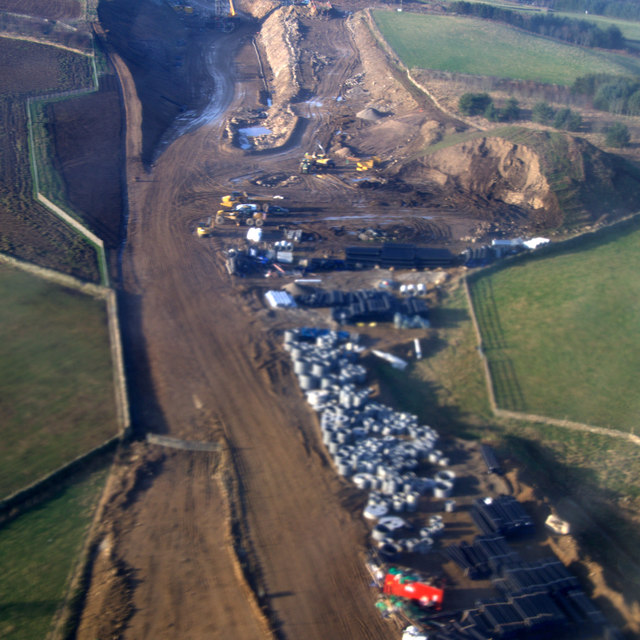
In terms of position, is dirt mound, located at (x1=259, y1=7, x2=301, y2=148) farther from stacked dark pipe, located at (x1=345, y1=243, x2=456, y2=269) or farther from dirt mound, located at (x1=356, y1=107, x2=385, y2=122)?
stacked dark pipe, located at (x1=345, y1=243, x2=456, y2=269)

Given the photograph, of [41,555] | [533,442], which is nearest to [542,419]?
[533,442]

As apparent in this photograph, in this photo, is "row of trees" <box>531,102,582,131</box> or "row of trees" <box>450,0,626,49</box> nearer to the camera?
"row of trees" <box>531,102,582,131</box>

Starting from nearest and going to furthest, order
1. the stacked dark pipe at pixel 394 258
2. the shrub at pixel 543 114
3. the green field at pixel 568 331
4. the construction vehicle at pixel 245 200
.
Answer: the green field at pixel 568 331 < the stacked dark pipe at pixel 394 258 < the construction vehicle at pixel 245 200 < the shrub at pixel 543 114

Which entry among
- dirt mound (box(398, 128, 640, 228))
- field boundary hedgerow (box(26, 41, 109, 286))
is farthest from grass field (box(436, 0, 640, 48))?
field boundary hedgerow (box(26, 41, 109, 286))

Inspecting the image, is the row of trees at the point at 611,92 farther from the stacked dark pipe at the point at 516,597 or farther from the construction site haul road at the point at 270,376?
the stacked dark pipe at the point at 516,597

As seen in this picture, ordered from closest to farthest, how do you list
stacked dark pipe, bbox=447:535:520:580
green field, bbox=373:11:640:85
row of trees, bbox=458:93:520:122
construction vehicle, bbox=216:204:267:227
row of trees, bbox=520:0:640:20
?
stacked dark pipe, bbox=447:535:520:580, construction vehicle, bbox=216:204:267:227, row of trees, bbox=458:93:520:122, green field, bbox=373:11:640:85, row of trees, bbox=520:0:640:20

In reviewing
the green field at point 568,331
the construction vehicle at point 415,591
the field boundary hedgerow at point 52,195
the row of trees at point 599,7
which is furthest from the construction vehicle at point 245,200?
the row of trees at point 599,7

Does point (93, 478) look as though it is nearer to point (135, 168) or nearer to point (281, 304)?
point (281, 304)
